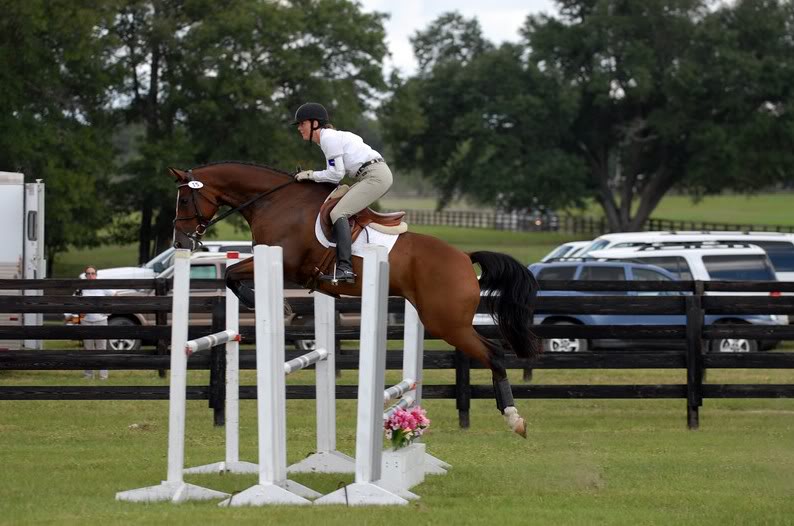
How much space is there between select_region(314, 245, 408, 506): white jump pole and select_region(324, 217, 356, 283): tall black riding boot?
1.52 meters

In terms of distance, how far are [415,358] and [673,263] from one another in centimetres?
1463

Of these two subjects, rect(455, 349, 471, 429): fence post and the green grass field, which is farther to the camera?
rect(455, 349, 471, 429): fence post

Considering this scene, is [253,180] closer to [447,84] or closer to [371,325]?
[371,325]

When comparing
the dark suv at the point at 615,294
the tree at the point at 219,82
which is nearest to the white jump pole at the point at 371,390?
the dark suv at the point at 615,294

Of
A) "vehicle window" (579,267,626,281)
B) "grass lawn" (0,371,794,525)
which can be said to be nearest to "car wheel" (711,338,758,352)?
"vehicle window" (579,267,626,281)

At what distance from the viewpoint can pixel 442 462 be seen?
30.3ft

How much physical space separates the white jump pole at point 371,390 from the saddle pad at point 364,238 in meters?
1.68

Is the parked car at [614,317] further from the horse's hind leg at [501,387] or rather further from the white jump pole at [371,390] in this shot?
the white jump pole at [371,390]

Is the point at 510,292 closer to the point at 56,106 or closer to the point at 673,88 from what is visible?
the point at 56,106

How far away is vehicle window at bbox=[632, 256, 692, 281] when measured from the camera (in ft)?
74.4

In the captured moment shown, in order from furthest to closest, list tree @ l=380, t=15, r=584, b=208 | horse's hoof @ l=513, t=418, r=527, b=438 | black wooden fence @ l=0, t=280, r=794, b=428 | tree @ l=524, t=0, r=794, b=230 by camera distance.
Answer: tree @ l=380, t=15, r=584, b=208
tree @ l=524, t=0, r=794, b=230
black wooden fence @ l=0, t=280, r=794, b=428
horse's hoof @ l=513, t=418, r=527, b=438

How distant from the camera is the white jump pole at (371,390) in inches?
291

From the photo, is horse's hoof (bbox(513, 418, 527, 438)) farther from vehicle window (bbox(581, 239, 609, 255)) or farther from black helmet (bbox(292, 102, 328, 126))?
vehicle window (bbox(581, 239, 609, 255))

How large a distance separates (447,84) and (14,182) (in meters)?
42.4
